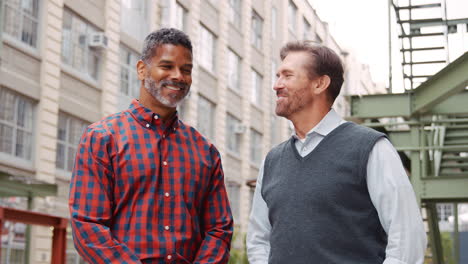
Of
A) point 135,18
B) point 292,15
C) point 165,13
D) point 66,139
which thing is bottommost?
point 66,139

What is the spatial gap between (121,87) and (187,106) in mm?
5368

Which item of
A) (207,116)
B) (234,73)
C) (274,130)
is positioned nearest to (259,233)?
(207,116)

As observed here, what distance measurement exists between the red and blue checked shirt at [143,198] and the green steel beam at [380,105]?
10.2 m

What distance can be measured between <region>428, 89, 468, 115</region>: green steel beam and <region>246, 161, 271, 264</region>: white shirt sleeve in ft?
33.3

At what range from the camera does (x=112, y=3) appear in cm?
2416

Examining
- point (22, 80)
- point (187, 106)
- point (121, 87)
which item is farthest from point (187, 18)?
point (22, 80)

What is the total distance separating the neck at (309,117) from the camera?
387 cm

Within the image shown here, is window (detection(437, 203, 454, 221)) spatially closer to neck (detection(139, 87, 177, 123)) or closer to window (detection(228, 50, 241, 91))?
window (detection(228, 50, 241, 91))

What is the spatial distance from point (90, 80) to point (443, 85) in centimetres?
1241

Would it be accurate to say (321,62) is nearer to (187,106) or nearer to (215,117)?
(187,106)

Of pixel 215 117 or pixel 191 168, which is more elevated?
pixel 215 117

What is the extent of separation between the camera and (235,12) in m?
37.4

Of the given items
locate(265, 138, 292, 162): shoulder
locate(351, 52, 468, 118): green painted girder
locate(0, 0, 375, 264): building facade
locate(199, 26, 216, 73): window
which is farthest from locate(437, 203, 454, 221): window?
locate(265, 138, 292, 162): shoulder

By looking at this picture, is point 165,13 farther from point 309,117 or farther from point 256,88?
point 309,117
